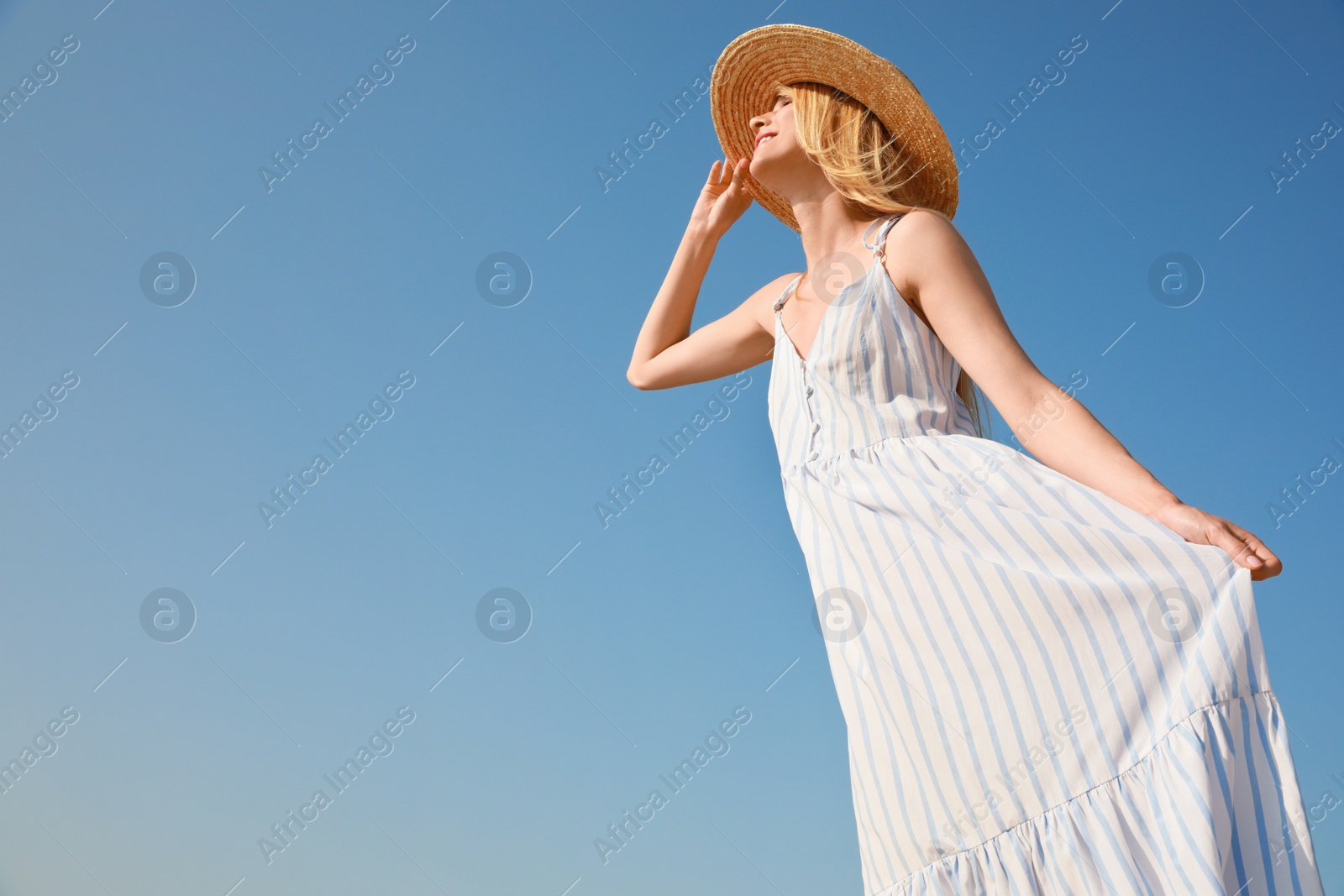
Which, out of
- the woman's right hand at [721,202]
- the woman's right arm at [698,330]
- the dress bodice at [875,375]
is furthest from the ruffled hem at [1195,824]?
the woman's right hand at [721,202]

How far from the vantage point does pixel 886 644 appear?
1.93 metres

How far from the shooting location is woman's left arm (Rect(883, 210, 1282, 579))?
1.70 m

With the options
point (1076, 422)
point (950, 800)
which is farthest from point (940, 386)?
point (950, 800)

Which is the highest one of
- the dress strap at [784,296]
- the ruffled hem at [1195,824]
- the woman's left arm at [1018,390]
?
the dress strap at [784,296]

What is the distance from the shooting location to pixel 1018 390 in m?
1.96

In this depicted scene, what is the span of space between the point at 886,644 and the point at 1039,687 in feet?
1.00

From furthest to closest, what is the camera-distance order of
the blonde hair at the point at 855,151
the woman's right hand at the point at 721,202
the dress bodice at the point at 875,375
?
the woman's right hand at the point at 721,202 < the blonde hair at the point at 855,151 < the dress bodice at the point at 875,375

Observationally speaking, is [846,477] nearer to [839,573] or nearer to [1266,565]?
[839,573]

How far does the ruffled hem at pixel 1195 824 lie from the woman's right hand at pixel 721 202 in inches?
73.6

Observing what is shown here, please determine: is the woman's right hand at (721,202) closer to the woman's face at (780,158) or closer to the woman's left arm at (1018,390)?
the woman's face at (780,158)

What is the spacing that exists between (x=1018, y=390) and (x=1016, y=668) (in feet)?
1.83

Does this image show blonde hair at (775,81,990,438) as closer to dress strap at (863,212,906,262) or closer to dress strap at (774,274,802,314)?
dress strap at (863,212,906,262)

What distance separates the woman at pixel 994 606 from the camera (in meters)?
1.60

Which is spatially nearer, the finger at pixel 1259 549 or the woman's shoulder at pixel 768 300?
the finger at pixel 1259 549
